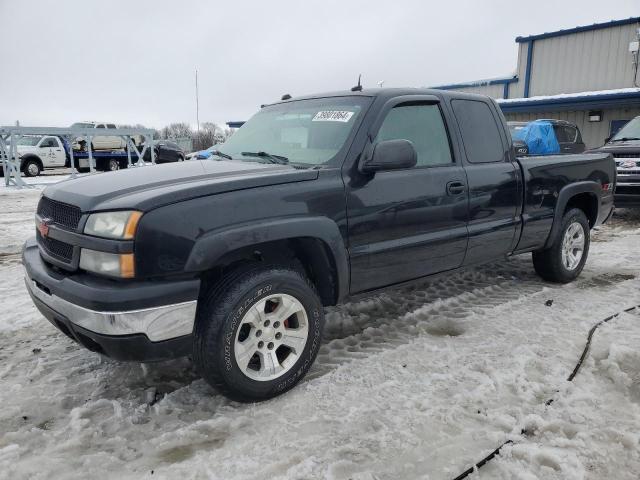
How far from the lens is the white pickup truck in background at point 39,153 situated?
1998 centimetres

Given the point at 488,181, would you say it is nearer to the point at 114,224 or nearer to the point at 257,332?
the point at 257,332

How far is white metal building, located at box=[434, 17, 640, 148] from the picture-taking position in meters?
15.6

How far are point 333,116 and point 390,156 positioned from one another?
24.9 inches

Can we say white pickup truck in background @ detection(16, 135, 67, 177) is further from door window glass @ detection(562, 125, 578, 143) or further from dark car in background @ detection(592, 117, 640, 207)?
dark car in background @ detection(592, 117, 640, 207)

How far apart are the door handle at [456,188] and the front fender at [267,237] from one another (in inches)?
41.3

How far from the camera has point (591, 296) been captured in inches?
178

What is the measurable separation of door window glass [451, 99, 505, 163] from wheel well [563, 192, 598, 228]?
144 cm

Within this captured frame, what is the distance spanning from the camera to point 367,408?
269 cm

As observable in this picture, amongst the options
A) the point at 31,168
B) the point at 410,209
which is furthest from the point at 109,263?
the point at 31,168

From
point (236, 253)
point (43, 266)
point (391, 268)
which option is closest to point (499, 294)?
point (391, 268)

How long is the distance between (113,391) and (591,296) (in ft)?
13.5

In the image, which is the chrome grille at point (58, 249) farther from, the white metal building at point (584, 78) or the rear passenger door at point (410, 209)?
the white metal building at point (584, 78)

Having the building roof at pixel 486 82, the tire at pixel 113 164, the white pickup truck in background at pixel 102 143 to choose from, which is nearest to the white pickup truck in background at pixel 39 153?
the white pickup truck in background at pixel 102 143

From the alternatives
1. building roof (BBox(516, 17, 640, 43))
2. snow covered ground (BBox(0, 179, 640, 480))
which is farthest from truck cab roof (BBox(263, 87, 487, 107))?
building roof (BBox(516, 17, 640, 43))
